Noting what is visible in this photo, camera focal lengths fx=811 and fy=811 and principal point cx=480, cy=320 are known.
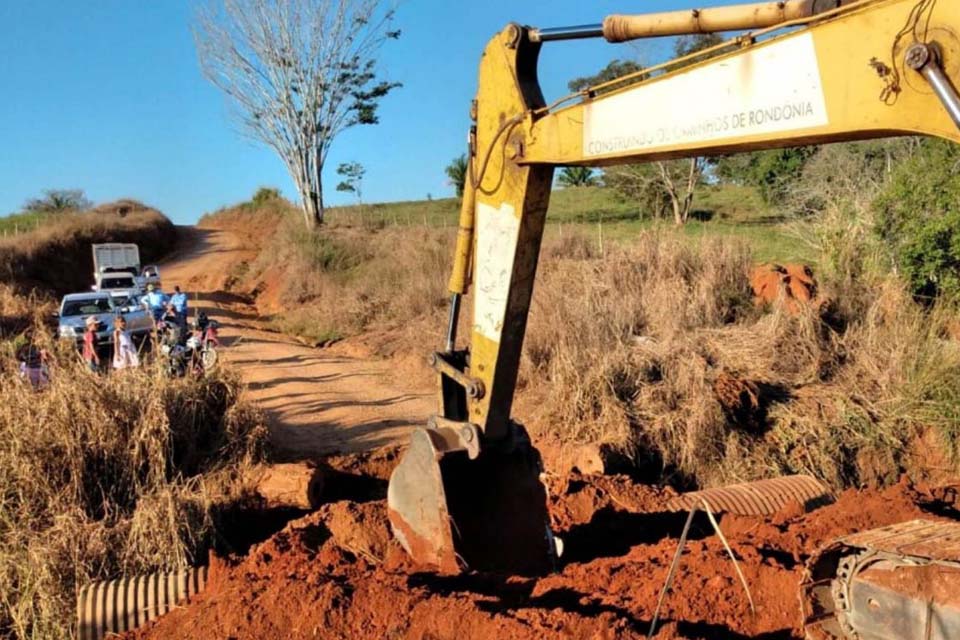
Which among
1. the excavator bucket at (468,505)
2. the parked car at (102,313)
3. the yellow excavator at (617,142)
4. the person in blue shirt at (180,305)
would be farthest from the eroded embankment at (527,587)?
the parked car at (102,313)

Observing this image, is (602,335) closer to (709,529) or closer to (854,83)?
(709,529)

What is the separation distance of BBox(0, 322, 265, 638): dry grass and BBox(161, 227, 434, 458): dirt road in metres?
1.40

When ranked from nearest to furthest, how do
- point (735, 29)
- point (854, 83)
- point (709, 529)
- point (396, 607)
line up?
point (854, 83)
point (735, 29)
point (396, 607)
point (709, 529)

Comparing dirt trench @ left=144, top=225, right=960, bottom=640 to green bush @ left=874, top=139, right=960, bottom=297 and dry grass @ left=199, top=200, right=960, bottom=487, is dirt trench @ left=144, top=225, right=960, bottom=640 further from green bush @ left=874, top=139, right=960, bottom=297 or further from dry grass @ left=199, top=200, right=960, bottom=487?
green bush @ left=874, top=139, right=960, bottom=297

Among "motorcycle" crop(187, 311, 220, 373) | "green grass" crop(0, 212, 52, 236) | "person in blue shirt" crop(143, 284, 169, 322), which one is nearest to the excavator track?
"motorcycle" crop(187, 311, 220, 373)

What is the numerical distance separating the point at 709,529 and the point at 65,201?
48.1m

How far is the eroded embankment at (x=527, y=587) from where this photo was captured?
363cm

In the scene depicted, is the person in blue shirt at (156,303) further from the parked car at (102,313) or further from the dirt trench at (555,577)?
the dirt trench at (555,577)

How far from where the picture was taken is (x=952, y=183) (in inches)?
410

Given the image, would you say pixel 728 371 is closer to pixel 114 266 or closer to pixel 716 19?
pixel 716 19

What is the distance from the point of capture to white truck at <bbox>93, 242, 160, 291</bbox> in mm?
21453

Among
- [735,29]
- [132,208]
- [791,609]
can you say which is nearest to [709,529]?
[791,609]

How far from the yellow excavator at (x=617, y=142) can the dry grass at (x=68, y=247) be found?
73.0 feet

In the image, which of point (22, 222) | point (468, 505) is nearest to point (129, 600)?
point (468, 505)
